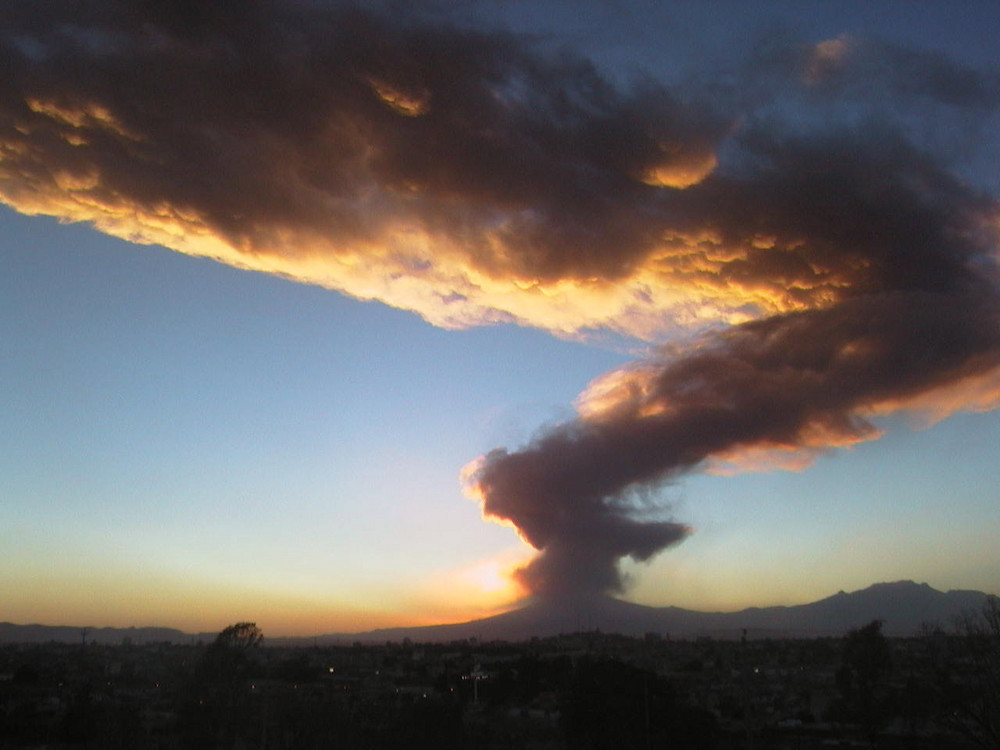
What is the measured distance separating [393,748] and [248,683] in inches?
869

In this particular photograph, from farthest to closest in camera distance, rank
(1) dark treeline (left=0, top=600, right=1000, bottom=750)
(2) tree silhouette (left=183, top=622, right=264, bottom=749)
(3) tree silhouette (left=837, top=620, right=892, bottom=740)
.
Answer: (3) tree silhouette (left=837, top=620, right=892, bottom=740)
(2) tree silhouette (left=183, top=622, right=264, bottom=749)
(1) dark treeline (left=0, top=600, right=1000, bottom=750)

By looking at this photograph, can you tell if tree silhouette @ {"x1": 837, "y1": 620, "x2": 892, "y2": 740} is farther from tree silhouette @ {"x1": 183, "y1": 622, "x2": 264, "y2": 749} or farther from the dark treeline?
tree silhouette @ {"x1": 183, "y1": 622, "x2": 264, "y2": 749}

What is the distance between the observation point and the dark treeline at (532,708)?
1409 inches

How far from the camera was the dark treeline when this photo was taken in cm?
3578

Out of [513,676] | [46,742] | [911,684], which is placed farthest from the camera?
[513,676]

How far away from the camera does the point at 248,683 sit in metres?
54.8

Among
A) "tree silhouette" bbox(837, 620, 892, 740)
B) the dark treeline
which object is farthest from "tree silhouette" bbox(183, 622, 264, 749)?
"tree silhouette" bbox(837, 620, 892, 740)

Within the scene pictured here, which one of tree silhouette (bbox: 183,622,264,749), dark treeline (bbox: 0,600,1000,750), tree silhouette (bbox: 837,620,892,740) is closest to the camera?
dark treeline (bbox: 0,600,1000,750)

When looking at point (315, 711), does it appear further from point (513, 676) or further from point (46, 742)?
point (513, 676)

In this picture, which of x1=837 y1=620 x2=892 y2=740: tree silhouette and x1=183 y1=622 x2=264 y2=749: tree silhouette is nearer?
x1=183 y1=622 x2=264 y2=749: tree silhouette

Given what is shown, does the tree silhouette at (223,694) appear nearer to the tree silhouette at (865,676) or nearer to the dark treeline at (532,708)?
the dark treeline at (532,708)

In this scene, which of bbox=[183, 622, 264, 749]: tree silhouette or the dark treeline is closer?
the dark treeline

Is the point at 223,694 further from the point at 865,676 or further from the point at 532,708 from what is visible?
the point at 865,676

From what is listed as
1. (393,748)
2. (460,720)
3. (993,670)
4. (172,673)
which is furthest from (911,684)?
(172,673)
